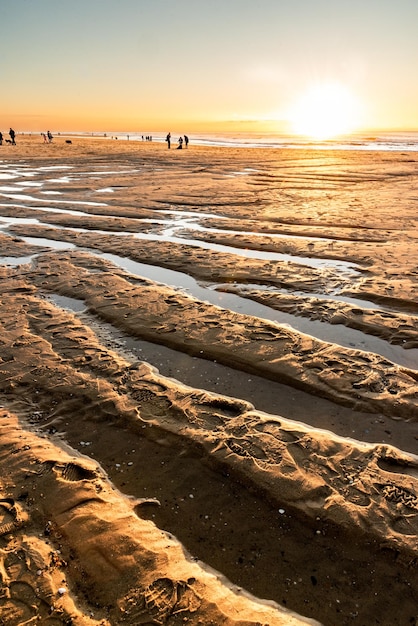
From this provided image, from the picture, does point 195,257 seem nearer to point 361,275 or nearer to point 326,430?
point 361,275

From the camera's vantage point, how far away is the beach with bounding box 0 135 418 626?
2.75 m

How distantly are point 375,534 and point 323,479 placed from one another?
1.92 ft

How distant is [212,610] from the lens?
259 cm

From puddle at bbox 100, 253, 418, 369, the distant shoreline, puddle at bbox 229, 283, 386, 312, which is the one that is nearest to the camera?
puddle at bbox 100, 253, 418, 369

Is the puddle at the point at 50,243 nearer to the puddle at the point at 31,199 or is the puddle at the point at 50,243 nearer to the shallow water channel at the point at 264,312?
the shallow water channel at the point at 264,312

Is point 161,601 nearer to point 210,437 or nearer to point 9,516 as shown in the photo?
point 9,516

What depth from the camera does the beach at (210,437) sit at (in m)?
2.75

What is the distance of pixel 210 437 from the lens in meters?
4.07

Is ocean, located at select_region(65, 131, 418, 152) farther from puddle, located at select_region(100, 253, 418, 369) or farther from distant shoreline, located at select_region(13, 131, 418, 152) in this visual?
puddle, located at select_region(100, 253, 418, 369)

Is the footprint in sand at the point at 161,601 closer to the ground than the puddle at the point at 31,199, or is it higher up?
closer to the ground

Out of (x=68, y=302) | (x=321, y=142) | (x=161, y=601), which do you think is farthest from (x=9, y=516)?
(x=321, y=142)

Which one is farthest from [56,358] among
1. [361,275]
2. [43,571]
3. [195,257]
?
[361,275]

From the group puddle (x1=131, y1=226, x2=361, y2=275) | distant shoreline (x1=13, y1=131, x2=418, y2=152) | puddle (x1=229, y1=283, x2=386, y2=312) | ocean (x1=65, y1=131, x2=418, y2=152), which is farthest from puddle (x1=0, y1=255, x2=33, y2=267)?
ocean (x1=65, y1=131, x2=418, y2=152)

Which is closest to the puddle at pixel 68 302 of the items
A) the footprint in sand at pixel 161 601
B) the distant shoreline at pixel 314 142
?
the footprint in sand at pixel 161 601
